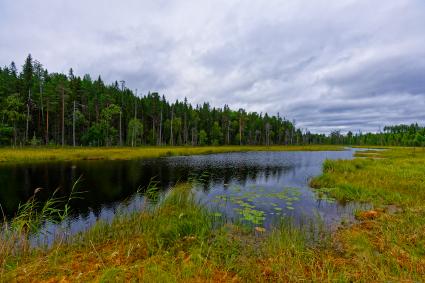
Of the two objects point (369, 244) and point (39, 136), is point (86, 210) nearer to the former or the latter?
point (369, 244)

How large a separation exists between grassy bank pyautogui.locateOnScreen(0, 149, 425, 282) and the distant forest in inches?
2312

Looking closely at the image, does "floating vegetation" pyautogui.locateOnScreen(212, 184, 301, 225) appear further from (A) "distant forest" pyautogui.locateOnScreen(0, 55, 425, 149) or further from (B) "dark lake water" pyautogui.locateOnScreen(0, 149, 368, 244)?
(A) "distant forest" pyautogui.locateOnScreen(0, 55, 425, 149)

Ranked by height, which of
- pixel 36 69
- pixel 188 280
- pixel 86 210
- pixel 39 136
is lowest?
pixel 86 210

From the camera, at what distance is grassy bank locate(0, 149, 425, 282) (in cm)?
558

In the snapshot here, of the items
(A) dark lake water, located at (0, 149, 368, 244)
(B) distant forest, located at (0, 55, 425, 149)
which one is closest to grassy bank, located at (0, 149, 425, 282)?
(A) dark lake water, located at (0, 149, 368, 244)

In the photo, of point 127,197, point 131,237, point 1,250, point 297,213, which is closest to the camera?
point 1,250

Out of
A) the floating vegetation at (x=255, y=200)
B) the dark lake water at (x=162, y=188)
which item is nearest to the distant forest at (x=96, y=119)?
the dark lake water at (x=162, y=188)

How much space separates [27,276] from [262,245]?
→ 6.45 m

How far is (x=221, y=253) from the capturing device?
7.07 meters

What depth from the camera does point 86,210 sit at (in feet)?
44.4

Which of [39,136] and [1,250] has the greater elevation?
[39,136]

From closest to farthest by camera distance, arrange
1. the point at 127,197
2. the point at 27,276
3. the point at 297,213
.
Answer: the point at 27,276 < the point at 297,213 < the point at 127,197

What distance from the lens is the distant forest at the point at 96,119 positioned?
5984 centimetres

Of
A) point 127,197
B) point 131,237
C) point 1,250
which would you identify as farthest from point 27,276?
point 127,197
